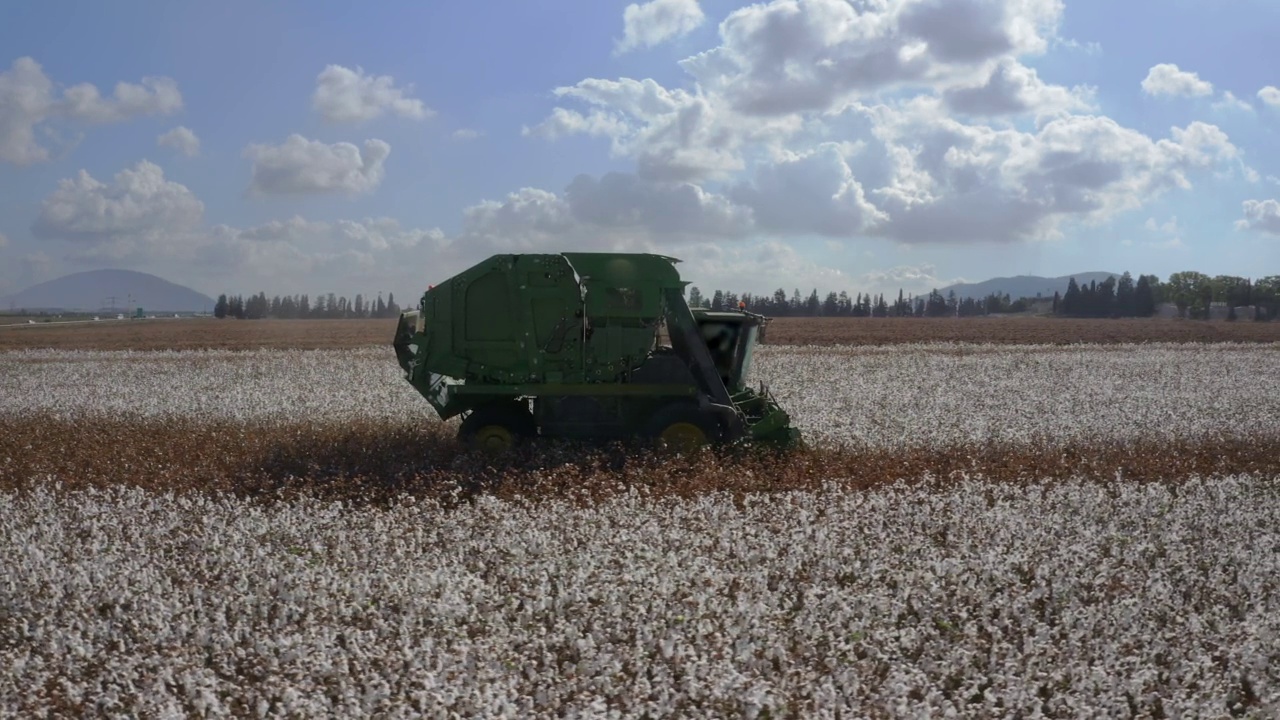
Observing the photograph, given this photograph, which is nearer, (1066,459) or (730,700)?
(730,700)

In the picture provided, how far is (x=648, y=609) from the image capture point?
6.29 meters

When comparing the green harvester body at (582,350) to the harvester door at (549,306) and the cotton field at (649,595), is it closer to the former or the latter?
the harvester door at (549,306)

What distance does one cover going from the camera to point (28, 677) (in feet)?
18.3

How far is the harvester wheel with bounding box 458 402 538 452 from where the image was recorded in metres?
11.5

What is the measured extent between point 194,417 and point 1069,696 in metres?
14.2

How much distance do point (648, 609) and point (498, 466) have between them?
4.87m

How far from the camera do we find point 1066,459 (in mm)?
11680

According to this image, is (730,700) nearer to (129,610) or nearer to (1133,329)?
(129,610)

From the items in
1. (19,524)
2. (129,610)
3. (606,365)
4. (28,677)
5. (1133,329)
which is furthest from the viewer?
(1133,329)

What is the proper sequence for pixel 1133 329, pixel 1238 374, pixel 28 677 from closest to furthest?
pixel 28 677 < pixel 1238 374 < pixel 1133 329

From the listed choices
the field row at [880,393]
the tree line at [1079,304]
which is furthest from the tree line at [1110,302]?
the field row at [880,393]

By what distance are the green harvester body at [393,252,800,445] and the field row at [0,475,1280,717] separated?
89.2 inches

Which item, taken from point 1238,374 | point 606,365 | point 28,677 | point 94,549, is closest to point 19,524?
point 94,549

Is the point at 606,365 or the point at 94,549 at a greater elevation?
the point at 606,365
